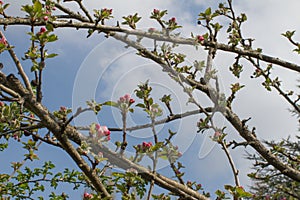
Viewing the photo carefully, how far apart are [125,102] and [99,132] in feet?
0.80

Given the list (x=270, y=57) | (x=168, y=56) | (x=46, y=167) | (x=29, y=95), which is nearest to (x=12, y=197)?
(x=46, y=167)

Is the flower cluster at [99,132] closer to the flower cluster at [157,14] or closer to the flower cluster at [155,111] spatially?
the flower cluster at [155,111]

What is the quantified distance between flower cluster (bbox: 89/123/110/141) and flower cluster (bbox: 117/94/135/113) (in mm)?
190

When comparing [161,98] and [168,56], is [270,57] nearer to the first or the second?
[168,56]

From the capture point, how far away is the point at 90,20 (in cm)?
255

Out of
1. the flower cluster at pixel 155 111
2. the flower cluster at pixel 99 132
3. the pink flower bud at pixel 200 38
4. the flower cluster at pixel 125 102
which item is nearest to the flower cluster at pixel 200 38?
the pink flower bud at pixel 200 38

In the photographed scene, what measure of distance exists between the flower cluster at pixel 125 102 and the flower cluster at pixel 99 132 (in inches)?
7.5

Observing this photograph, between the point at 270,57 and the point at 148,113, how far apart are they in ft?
4.72

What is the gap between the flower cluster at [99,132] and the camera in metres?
1.65

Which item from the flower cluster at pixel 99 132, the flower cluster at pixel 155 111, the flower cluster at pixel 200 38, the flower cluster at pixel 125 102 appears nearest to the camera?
the flower cluster at pixel 99 132

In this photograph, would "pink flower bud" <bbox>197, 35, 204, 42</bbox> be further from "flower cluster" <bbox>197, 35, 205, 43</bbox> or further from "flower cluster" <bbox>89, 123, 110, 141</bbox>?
"flower cluster" <bbox>89, 123, 110, 141</bbox>

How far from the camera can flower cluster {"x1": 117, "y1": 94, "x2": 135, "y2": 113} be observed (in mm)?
1816

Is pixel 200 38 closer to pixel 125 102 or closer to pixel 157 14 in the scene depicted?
pixel 157 14

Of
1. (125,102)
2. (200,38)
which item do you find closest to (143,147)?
(125,102)
